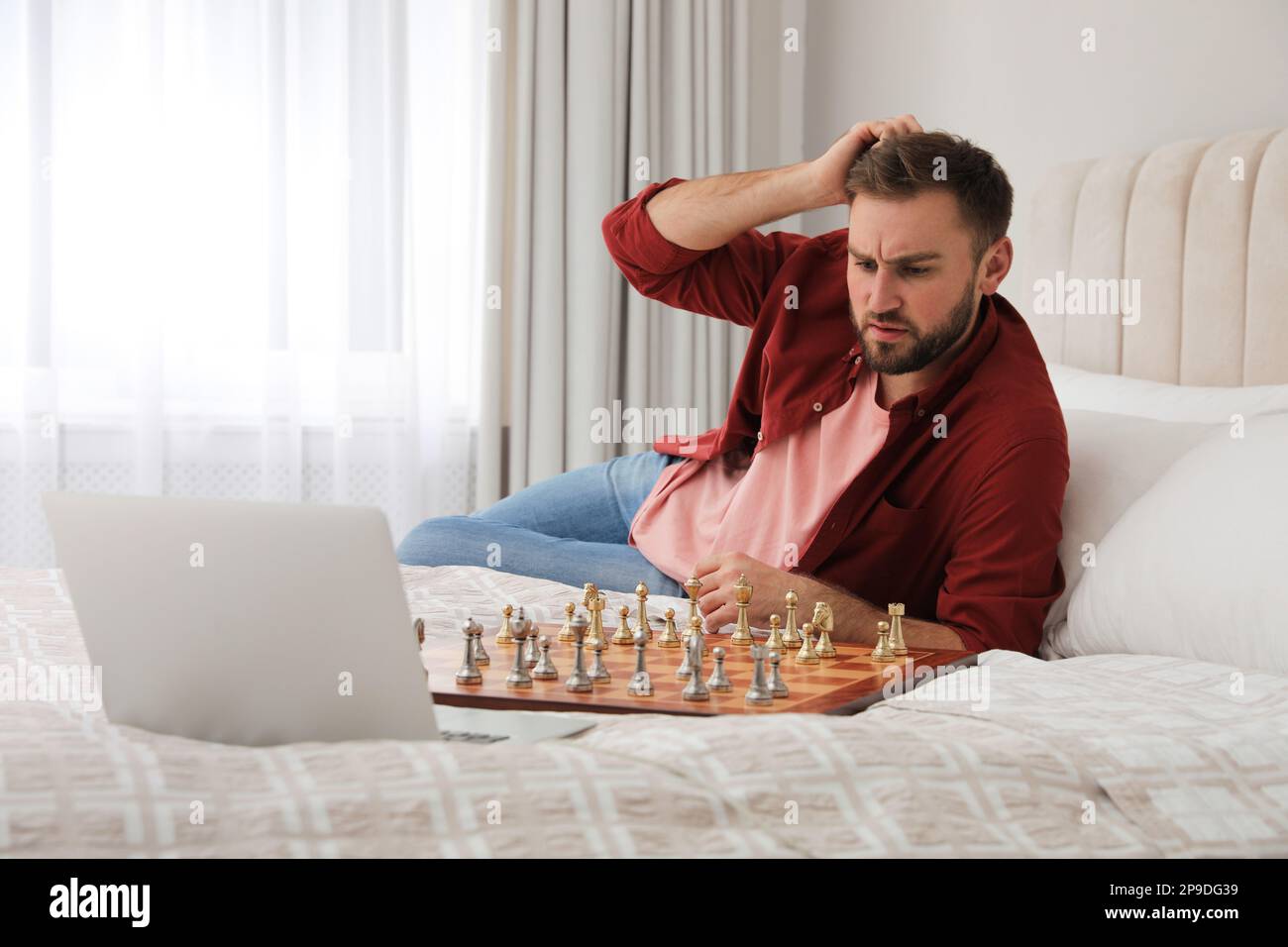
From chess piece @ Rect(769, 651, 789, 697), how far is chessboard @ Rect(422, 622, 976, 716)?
1 cm

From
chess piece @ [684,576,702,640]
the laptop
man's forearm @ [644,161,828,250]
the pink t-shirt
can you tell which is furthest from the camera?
man's forearm @ [644,161,828,250]

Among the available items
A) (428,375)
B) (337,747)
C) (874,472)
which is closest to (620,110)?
(428,375)

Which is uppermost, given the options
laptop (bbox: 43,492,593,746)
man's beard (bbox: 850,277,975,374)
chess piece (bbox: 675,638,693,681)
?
man's beard (bbox: 850,277,975,374)

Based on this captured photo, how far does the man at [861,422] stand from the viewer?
1826 mm

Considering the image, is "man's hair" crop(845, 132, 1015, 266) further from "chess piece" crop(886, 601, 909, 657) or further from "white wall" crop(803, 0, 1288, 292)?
"white wall" crop(803, 0, 1288, 292)

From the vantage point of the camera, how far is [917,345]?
1986mm

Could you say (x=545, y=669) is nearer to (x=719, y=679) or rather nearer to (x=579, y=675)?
(x=579, y=675)

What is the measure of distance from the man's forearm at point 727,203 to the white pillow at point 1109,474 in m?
0.57

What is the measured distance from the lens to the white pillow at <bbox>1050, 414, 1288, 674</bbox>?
5.05 feet

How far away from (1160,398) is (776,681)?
1.16m

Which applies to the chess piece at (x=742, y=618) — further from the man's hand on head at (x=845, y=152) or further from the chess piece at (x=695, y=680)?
the man's hand on head at (x=845, y=152)

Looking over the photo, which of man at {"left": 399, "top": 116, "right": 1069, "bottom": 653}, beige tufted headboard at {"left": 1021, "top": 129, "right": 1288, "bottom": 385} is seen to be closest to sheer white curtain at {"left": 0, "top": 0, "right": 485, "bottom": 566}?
man at {"left": 399, "top": 116, "right": 1069, "bottom": 653}
